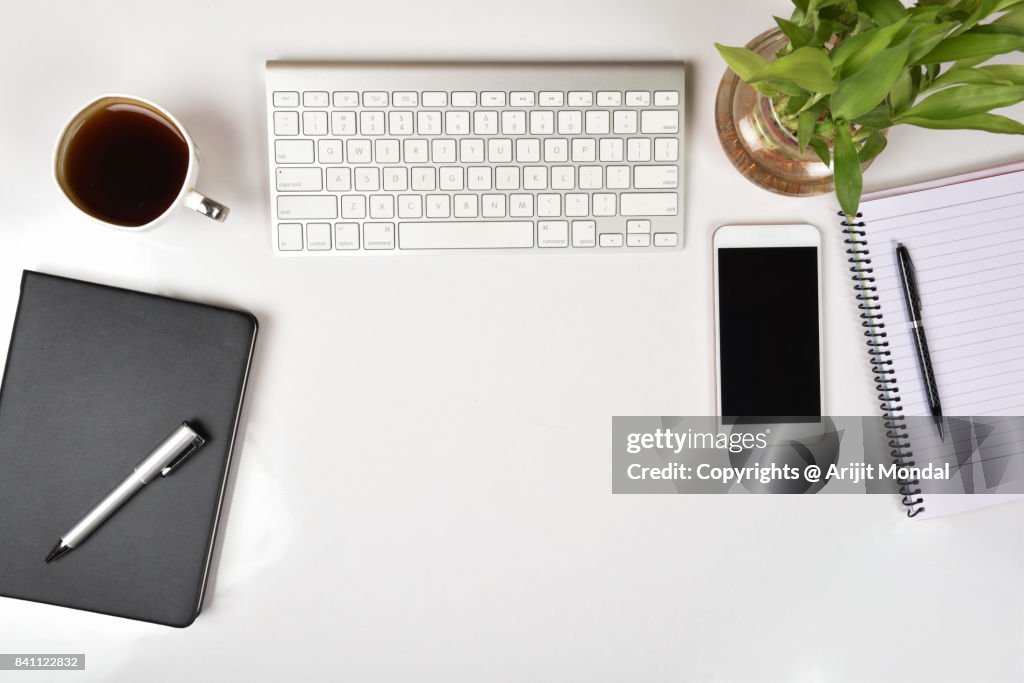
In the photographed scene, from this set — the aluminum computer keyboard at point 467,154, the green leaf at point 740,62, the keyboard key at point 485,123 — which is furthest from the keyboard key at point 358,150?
the green leaf at point 740,62

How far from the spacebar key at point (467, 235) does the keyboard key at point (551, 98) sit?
0.11 meters

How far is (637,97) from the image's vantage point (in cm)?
69

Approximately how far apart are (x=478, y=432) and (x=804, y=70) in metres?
0.43

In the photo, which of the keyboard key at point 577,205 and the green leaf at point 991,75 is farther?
the keyboard key at point 577,205

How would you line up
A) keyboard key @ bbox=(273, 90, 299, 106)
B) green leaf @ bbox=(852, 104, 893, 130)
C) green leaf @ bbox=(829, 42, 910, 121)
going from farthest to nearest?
keyboard key @ bbox=(273, 90, 299, 106)
green leaf @ bbox=(852, 104, 893, 130)
green leaf @ bbox=(829, 42, 910, 121)

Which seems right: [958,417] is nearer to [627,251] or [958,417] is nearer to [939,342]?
[939,342]

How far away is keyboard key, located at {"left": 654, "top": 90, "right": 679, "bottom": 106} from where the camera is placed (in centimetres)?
69

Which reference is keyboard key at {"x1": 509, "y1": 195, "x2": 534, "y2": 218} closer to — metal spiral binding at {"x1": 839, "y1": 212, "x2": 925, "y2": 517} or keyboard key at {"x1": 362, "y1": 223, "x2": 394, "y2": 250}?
keyboard key at {"x1": 362, "y1": 223, "x2": 394, "y2": 250}

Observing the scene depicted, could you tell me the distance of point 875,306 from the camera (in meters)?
0.72

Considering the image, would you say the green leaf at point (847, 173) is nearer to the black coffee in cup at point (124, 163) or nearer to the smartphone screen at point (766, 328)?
the smartphone screen at point (766, 328)

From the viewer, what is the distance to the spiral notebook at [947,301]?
0.72 meters

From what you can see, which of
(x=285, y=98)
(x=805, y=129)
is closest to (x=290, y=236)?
(x=285, y=98)

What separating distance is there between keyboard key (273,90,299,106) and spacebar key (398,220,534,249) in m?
0.15

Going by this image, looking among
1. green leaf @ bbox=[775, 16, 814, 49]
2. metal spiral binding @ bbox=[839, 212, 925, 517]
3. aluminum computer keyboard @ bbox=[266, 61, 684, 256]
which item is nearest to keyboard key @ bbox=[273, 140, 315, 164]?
aluminum computer keyboard @ bbox=[266, 61, 684, 256]
